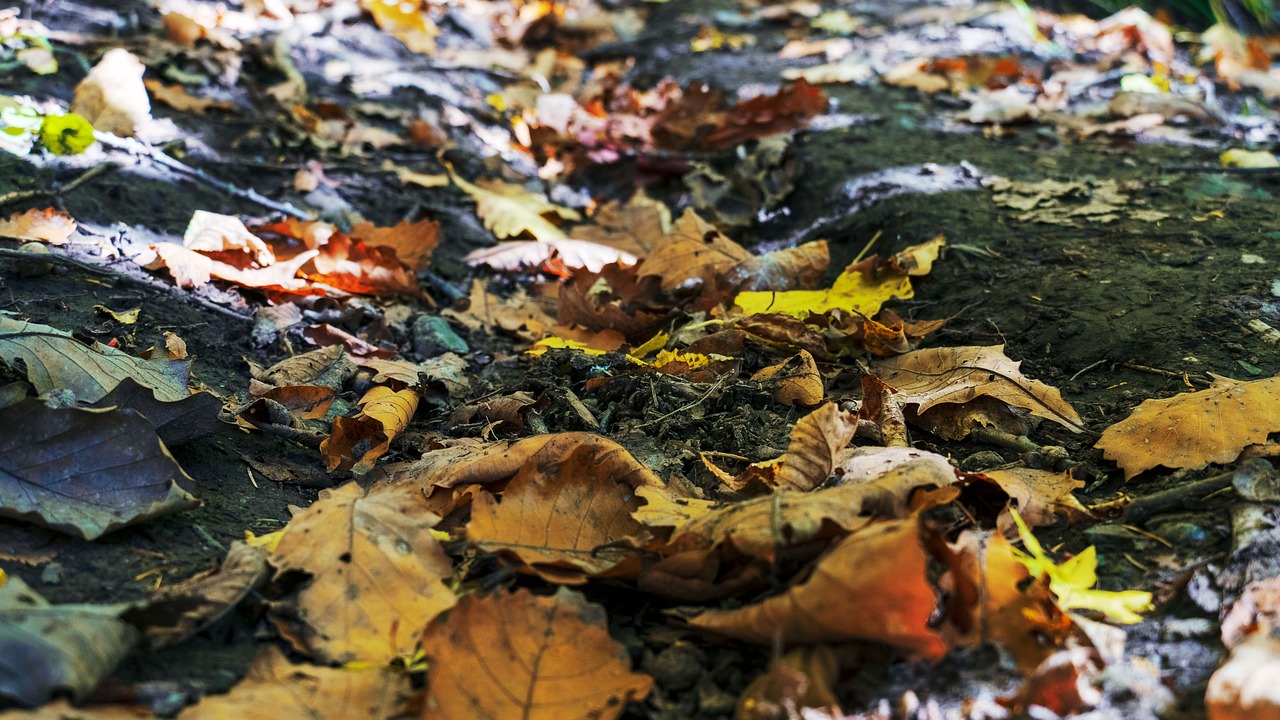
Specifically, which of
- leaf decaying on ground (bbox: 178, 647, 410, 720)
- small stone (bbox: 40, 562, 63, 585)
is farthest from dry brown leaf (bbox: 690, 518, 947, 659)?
small stone (bbox: 40, 562, 63, 585)

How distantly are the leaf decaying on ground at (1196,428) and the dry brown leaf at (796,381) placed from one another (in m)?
0.50

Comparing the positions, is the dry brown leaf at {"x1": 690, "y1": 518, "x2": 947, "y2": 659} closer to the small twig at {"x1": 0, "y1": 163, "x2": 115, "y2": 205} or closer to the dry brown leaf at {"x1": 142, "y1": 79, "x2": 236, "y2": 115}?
the small twig at {"x1": 0, "y1": 163, "x2": 115, "y2": 205}

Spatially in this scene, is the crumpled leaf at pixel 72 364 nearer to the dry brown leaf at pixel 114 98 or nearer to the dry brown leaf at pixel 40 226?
the dry brown leaf at pixel 40 226

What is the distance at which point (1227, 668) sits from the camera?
0.95 m

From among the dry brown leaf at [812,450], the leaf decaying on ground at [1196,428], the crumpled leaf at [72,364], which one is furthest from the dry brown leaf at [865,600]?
the crumpled leaf at [72,364]

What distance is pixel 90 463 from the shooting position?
4.41 ft

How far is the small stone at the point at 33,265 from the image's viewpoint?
6.48 feet

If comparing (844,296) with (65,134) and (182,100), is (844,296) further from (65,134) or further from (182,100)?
(182,100)

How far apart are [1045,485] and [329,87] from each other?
3.18 metres

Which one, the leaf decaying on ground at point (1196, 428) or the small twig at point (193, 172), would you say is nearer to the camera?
the leaf decaying on ground at point (1196, 428)

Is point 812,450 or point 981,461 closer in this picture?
point 812,450

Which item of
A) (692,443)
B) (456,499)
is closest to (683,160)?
(692,443)

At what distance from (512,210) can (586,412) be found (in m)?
1.35

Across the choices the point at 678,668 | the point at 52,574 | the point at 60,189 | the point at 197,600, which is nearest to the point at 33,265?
the point at 60,189
